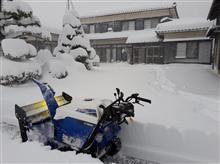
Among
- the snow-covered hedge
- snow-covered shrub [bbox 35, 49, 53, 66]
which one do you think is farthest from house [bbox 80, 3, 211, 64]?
the snow-covered hedge

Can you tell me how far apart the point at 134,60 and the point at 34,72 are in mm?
13032

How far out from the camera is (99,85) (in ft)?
28.6

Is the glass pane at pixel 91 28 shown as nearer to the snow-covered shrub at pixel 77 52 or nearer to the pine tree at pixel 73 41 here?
the pine tree at pixel 73 41

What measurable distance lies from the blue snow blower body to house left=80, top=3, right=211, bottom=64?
1518cm

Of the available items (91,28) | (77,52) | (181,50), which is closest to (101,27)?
(91,28)

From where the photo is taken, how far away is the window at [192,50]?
17.2m

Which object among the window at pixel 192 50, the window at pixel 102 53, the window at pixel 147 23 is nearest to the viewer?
the window at pixel 192 50

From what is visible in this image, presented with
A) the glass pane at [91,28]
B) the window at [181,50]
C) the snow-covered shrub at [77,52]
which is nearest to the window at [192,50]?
the window at [181,50]

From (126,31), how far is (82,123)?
21.2 meters

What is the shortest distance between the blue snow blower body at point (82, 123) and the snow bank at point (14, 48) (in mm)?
5963

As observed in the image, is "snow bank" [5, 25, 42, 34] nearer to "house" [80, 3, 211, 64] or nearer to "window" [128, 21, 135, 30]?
"house" [80, 3, 211, 64]

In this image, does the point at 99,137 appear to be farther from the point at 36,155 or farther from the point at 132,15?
the point at 132,15

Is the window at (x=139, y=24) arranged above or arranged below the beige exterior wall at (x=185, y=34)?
above

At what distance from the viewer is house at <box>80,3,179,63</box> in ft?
65.7
